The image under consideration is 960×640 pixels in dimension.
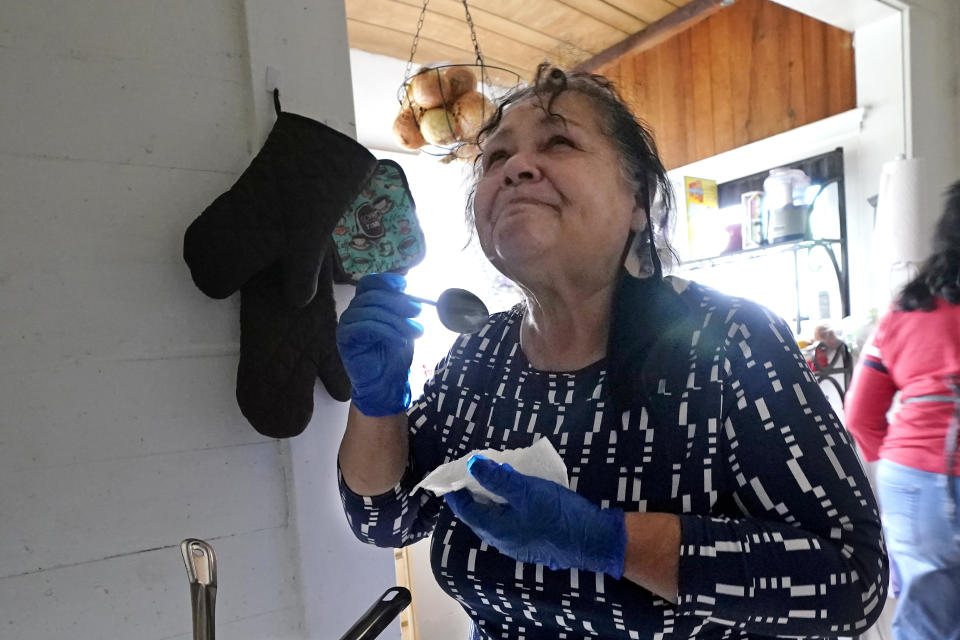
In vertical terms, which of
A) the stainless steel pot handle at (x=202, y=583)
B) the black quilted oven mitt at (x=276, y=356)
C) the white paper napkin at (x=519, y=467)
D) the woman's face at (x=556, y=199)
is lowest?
the stainless steel pot handle at (x=202, y=583)

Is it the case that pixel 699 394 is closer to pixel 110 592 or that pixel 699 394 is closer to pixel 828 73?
pixel 110 592

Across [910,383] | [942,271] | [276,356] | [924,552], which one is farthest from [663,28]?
[276,356]

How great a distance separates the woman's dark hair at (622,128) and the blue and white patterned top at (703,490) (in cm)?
16

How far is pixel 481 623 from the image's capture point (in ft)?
2.45

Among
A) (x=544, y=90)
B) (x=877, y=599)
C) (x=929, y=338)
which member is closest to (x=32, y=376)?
(x=544, y=90)

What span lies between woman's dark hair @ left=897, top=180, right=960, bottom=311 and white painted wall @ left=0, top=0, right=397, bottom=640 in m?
1.41

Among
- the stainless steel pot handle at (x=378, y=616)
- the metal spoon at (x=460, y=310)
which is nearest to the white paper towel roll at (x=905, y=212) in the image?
the metal spoon at (x=460, y=310)

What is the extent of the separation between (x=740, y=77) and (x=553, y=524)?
252cm

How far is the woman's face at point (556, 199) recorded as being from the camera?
28.5 inches

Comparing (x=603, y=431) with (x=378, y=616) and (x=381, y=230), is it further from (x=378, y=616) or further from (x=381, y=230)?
(x=381, y=230)

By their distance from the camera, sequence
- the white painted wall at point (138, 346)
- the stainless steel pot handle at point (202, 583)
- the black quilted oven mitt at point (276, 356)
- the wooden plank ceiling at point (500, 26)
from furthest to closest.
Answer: the wooden plank ceiling at point (500, 26)
the black quilted oven mitt at point (276, 356)
the white painted wall at point (138, 346)
the stainless steel pot handle at point (202, 583)

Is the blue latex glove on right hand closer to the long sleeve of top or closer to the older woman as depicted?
the older woman

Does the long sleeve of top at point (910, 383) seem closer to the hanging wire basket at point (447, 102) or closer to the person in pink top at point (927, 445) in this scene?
the person in pink top at point (927, 445)

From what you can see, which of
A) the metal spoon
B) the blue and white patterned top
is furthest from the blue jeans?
the metal spoon
